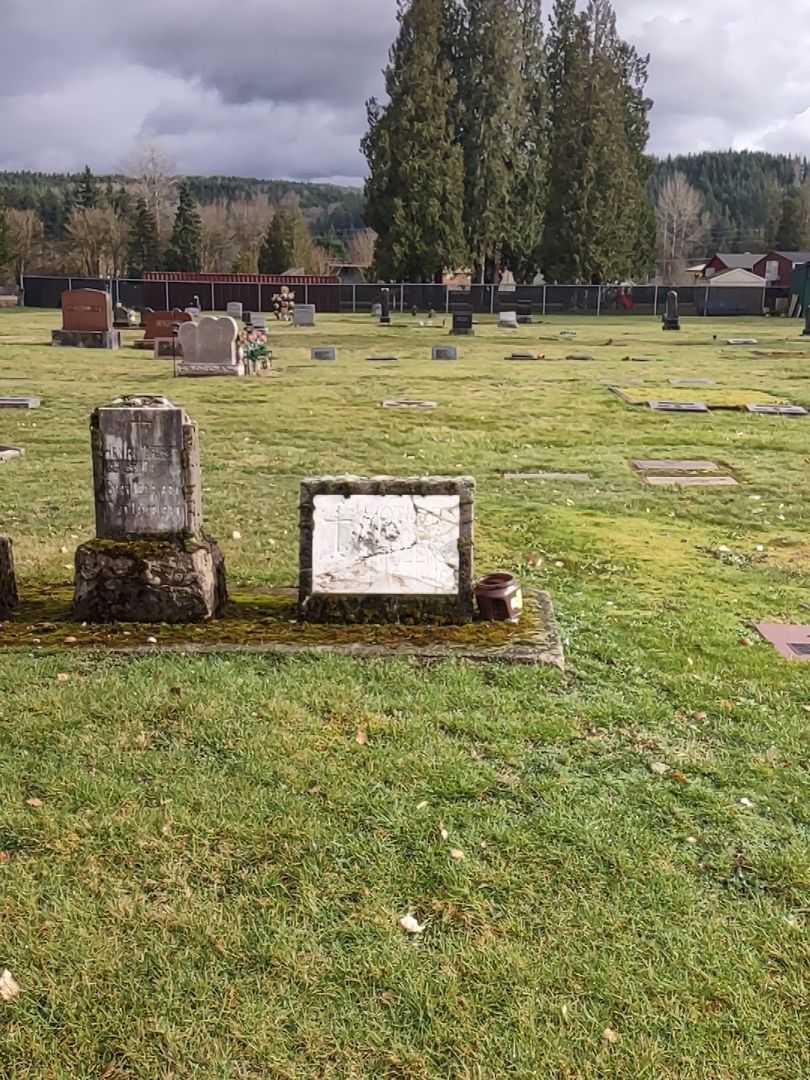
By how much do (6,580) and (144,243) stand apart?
8091 cm

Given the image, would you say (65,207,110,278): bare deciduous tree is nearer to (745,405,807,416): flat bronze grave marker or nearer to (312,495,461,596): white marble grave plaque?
(745,405,807,416): flat bronze grave marker

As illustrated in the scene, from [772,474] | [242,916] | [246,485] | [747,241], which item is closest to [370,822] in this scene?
[242,916]

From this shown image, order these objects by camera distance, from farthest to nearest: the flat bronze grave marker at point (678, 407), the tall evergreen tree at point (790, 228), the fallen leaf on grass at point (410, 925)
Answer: the tall evergreen tree at point (790, 228), the flat bronze grave marker at point (678, 407), the fallen leaf on grass at point (410, 925)

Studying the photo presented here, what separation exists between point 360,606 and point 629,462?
6.38 meters

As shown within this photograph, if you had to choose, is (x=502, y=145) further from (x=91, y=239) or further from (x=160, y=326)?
(x=91, y=239)

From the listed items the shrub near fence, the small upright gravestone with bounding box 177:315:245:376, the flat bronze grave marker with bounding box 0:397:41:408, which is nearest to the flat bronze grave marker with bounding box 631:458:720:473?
the flat bronze grave marker with bounding box 0:397:41:408

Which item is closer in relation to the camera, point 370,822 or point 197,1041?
point 197,1041

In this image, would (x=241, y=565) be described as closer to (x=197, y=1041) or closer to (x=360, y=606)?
(x=360, y=606)

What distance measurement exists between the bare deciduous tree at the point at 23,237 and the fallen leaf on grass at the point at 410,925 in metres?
82.9

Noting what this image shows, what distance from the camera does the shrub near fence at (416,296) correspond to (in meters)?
51.3

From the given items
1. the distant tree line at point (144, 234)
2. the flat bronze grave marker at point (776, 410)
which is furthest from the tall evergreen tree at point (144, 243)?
the flat bronze grave marker at point (776, 410)

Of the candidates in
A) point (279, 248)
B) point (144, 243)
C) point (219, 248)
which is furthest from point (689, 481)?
point (219, 248)

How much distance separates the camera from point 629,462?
35.4ft

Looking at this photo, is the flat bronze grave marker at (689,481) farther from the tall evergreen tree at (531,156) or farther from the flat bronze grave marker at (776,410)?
the tall evergreen tree at (531,156)
